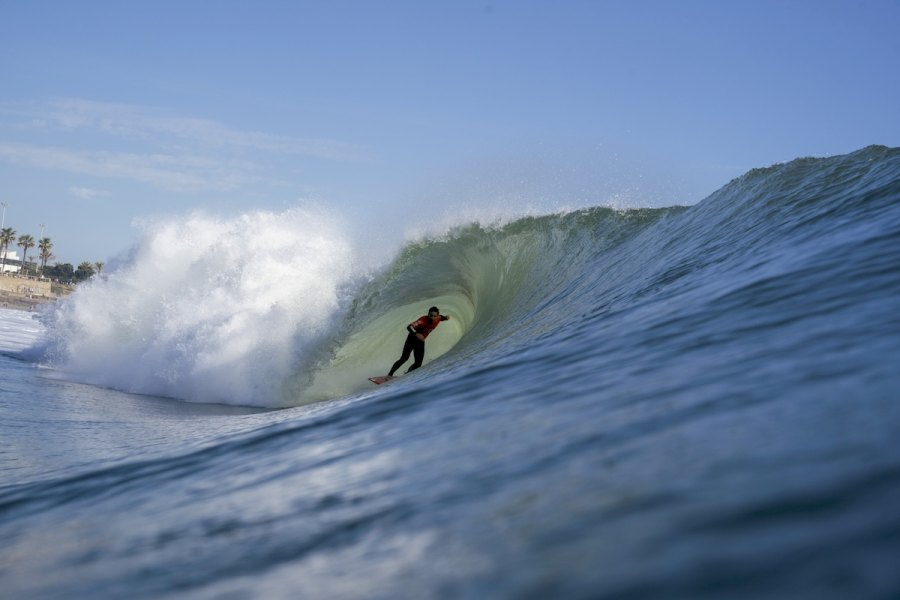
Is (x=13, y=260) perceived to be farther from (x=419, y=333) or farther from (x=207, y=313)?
(x=419, y=333)

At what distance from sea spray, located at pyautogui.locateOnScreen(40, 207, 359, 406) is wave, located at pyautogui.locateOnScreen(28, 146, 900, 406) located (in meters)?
0.04

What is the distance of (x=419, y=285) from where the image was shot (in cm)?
1705

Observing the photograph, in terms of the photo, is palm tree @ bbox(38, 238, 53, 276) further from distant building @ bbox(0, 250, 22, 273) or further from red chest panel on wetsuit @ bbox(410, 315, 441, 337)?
red chest panel on wetsuit @ bbox(410, 315, 441, 337)

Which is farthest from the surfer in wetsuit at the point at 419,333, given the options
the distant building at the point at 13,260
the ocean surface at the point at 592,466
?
the distant building at the point at 13,260

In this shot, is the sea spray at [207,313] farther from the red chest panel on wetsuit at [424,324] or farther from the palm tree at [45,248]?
the palm tree at [45,248]

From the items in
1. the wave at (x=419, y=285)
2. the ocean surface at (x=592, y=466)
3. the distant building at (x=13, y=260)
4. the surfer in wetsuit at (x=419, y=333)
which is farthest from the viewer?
the distant building at (x=13, y=260)

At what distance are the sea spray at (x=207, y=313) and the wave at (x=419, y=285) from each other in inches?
1.6

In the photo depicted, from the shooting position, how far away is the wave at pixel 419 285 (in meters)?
6.78

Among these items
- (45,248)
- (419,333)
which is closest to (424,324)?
Result: (419,333)

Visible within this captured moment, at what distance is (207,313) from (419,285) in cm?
418

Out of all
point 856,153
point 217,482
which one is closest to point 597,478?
point 217,482

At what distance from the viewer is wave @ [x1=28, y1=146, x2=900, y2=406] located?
6.78 meters

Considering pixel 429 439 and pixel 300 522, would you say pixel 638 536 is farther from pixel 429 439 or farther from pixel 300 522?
pixel 429 439


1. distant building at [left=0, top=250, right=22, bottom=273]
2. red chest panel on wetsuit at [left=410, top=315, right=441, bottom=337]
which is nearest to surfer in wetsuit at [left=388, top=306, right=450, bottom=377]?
red chest panel on wetsuit at [left=410, top=315, right=441, bottom=337]
